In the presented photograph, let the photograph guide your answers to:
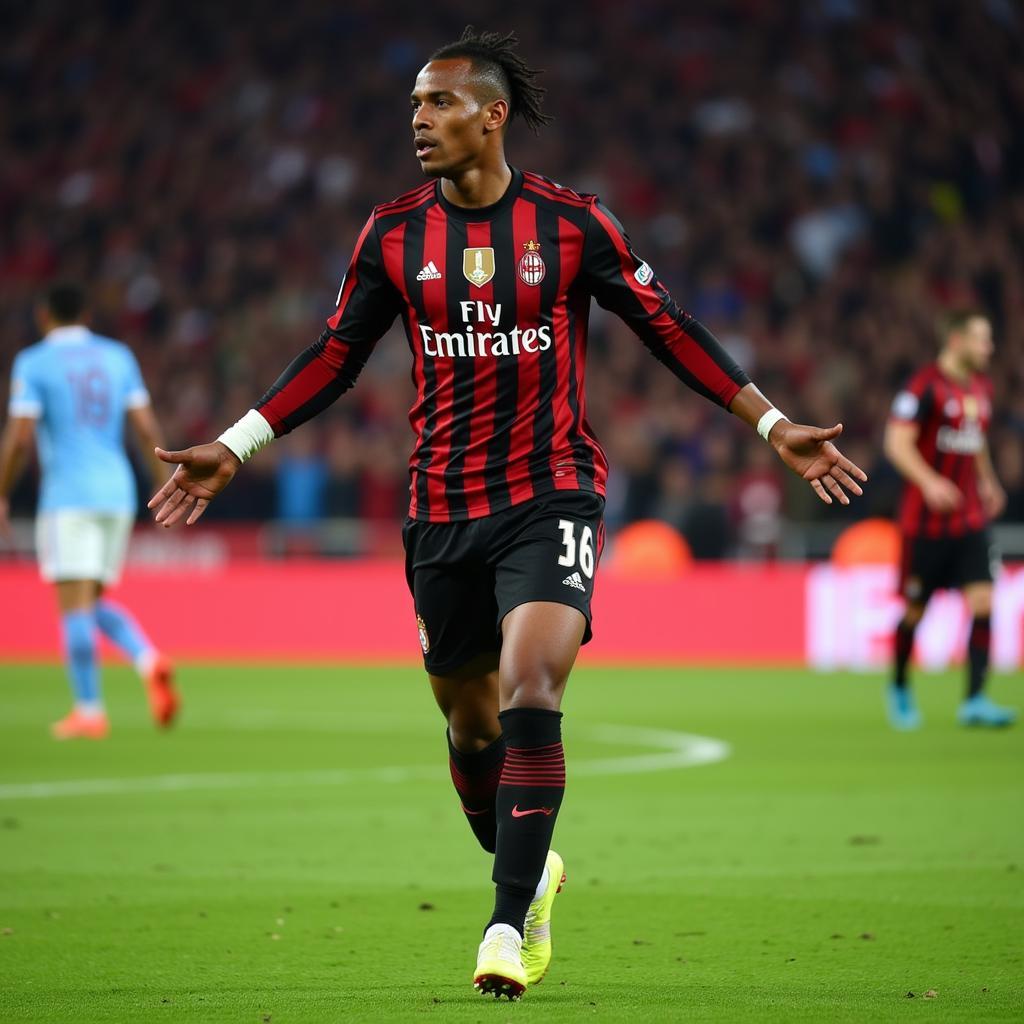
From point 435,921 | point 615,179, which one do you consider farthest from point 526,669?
point 615,179

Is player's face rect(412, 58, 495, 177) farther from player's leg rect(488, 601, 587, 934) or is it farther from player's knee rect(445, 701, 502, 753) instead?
player's knee rect(445, 701, 502, 753)

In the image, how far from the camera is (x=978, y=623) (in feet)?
41.4

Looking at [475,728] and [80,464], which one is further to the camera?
[80,464]

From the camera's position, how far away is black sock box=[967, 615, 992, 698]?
12.5m

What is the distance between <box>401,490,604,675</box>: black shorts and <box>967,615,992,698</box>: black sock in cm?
759

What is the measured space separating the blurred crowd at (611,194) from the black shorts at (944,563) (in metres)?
6.53

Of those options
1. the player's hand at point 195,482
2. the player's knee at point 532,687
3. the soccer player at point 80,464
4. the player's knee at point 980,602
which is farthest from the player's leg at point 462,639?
the player's knee at point 980,602

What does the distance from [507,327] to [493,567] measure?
0.64 metres

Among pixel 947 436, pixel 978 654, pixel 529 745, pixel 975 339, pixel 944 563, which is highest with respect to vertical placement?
pixel 975 339

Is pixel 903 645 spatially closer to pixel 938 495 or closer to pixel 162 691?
pixel 938 495

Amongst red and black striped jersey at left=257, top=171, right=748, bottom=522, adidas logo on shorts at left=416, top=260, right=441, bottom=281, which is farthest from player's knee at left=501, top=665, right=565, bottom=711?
adidas logo on shorts at left=416, top=260, right=441, bottom=281

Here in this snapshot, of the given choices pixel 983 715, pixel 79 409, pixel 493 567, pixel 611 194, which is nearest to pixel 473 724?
pixel 493 567

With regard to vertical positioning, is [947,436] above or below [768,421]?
above

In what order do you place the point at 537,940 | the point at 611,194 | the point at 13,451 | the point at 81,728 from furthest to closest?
the point at 611,194, the point at 81,728, the point at 13,451, the point at 537,940
